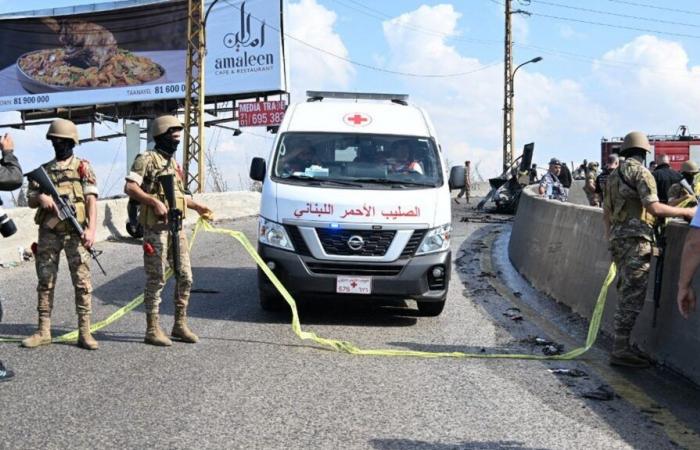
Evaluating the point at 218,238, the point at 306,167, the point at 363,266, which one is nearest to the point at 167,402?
the point at 363,266

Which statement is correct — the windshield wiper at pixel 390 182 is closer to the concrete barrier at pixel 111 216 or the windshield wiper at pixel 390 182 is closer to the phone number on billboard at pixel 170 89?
the concrete barrier at pixel 111 216

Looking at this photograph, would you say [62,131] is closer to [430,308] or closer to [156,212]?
[156,212]

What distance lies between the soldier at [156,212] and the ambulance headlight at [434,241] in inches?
91.6

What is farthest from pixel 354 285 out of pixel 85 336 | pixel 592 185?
pixel 592 185

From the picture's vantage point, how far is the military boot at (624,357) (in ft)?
20.3

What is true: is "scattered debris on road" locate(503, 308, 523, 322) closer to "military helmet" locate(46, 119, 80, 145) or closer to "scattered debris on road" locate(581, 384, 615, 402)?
"scattered debris on road" locate(581, 384, 615, 402)

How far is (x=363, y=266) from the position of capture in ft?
24.8

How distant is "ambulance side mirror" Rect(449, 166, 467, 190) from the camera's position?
28.2 ft

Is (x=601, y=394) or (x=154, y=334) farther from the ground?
(x=154, y=334)

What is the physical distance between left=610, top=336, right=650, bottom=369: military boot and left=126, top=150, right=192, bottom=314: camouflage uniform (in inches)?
141

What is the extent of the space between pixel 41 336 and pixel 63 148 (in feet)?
5.09

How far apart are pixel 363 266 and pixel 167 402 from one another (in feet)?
9.74

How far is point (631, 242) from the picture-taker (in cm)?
634

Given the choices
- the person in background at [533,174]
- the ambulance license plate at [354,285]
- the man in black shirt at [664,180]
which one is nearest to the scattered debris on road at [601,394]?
the ambulance license plate at [354,285]
